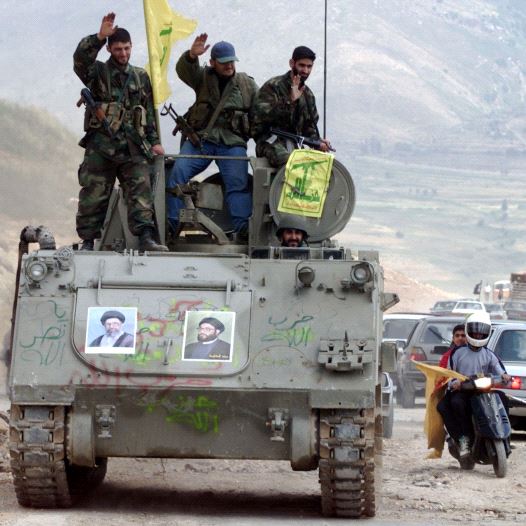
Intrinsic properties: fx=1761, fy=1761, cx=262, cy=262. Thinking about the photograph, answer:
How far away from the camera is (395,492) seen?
45.4ft

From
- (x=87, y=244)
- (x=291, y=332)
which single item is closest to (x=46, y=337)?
(x=291, y=332)

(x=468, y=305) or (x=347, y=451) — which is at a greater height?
(x=468, y=305)

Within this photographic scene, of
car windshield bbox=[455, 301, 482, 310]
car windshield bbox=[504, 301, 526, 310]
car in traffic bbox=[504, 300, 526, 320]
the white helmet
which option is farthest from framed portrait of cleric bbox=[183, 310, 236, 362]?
car windshield bbox=[504, 301, 526, 310]

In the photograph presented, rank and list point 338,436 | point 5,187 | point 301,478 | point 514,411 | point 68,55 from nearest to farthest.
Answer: point 338,436
point 301,478
point 514,411
point 5,187
point 68,55

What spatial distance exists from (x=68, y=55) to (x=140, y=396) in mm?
133824

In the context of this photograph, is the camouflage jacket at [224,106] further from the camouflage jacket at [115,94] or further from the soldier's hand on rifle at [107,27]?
the soldier's hand on rifle at [107,27]

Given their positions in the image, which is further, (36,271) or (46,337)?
(36,271)

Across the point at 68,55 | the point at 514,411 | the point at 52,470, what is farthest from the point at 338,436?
the point at 68,55

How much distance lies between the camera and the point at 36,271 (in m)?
11.6

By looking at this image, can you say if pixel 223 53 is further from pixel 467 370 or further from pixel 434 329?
pixel 434 329

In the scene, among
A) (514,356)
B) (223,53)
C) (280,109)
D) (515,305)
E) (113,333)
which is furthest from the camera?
(515,305)

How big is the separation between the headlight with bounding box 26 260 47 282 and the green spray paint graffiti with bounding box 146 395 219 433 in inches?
43.8

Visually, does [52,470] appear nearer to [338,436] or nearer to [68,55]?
[338,436]

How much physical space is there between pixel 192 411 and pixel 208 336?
0.50m
